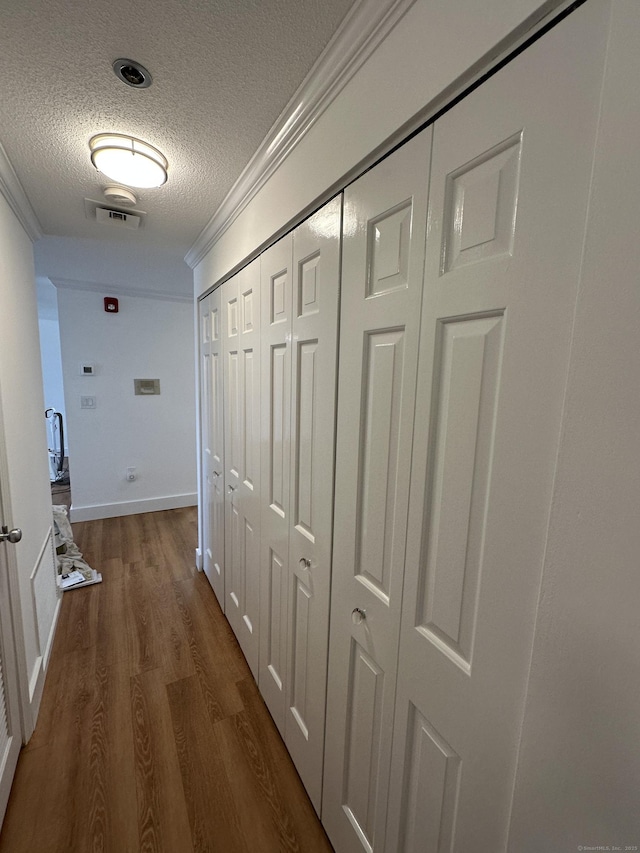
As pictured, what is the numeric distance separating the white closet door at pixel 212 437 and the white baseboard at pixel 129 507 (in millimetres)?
1591

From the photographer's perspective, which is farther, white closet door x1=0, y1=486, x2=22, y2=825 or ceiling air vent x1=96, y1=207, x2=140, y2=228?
ceiling air vent x1=96, y1=207, x2=140, y2=228

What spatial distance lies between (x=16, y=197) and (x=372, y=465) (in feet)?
6.73

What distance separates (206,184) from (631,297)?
1755 mm

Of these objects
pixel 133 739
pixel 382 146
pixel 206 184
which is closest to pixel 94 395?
pixel 206 184

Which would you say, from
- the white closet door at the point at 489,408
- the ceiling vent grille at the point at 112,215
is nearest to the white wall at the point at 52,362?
the ceiling vent grille at the point at 112,215

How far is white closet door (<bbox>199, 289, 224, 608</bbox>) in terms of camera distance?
222 centimetres

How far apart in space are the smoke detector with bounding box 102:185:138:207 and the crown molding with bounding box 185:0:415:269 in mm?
507

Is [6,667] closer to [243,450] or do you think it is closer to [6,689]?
[6,689]

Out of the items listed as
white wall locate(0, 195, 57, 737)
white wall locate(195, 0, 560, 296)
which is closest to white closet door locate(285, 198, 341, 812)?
white wall locate(195, 0, 560, 296)

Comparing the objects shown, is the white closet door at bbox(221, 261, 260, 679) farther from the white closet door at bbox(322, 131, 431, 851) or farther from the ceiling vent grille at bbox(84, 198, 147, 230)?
the white closet door at bbox(322, 131, 431, 851)

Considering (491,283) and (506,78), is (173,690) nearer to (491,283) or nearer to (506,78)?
(491,283)

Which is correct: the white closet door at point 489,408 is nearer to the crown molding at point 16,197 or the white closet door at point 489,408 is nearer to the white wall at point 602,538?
the white wall at point 602,538

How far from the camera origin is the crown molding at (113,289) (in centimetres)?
339

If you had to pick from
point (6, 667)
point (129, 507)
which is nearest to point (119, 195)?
point (6, 667)
